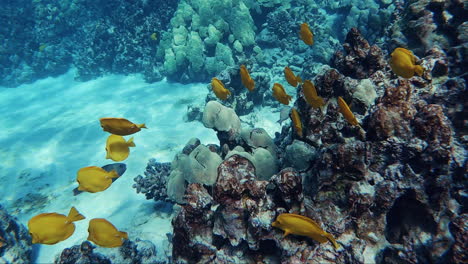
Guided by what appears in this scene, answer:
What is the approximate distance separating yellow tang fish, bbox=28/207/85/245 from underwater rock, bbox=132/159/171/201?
8.39ft

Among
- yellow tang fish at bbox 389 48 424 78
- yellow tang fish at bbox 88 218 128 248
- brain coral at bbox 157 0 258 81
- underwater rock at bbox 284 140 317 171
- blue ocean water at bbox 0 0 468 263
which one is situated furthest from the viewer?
brain coral at bbox 157 0 258 81

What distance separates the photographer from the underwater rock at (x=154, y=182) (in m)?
6.41

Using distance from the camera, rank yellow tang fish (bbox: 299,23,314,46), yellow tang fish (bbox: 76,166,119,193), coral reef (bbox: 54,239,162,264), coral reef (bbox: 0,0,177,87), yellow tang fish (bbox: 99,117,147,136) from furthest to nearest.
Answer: coral reef (bbox: 0,0,177,87) → yellow tang fish (bbox: 299,23,314,46) → coral reef (bbox: 54,239,162,264) → yellow tang fish (bbox: 76,166,119,193) → yellow tang fish (bbox: 99,117,147,136)

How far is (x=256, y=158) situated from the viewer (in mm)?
4750

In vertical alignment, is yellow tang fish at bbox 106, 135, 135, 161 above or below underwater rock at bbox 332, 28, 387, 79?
below

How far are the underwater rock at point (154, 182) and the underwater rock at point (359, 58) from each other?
4748 mm

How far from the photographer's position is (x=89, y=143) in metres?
9.92

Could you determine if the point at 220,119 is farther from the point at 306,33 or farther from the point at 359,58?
the point at 359,58

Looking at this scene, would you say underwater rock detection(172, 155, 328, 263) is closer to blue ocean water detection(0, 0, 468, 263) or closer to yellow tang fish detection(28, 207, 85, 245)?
blue ocean water detection(0, 0, 468, 263)

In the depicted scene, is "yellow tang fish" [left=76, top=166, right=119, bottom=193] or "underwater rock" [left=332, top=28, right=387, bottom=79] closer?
"yellow tang fish" [left=76, top=166, right=119, bottom=193]

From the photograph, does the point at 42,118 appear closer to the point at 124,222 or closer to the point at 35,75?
the point at 35,75

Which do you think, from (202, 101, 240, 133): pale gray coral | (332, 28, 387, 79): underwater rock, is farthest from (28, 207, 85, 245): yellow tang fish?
(332, 28, 387, 79): underwater rock

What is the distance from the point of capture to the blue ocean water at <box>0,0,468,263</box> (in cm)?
300

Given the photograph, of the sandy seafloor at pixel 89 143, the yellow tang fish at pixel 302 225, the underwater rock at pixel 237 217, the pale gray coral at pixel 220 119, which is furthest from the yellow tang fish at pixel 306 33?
the yellow tang fish at pixel 302 225
